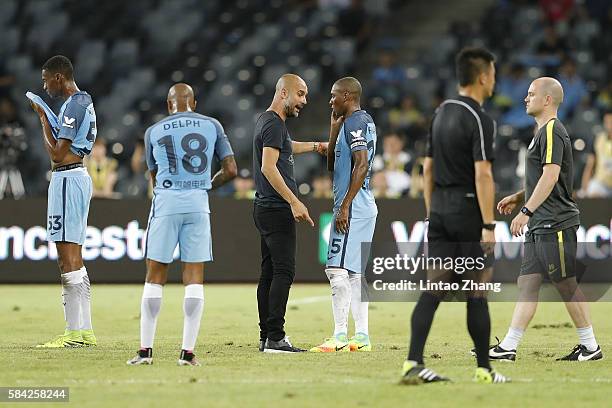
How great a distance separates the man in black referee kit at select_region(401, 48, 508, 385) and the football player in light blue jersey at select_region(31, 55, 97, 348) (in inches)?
161

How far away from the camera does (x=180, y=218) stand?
31.5 ft

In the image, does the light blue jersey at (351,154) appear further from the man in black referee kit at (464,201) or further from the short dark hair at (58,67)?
the short dark hair at (58,67)

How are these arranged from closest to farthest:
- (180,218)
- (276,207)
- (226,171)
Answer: (180,218), (226,171), (276,207)

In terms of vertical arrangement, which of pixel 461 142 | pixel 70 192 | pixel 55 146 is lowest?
pixel 70 192

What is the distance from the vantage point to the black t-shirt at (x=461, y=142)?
8.29 m

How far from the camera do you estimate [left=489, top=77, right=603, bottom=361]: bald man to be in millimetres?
10102

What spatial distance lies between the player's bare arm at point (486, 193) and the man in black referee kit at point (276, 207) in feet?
8.79

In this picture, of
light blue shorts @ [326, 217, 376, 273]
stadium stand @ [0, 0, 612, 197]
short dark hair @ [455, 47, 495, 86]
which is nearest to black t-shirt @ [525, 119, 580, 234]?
light blue shorts @ [326, 217, 376, 273]

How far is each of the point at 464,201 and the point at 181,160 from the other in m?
2.47

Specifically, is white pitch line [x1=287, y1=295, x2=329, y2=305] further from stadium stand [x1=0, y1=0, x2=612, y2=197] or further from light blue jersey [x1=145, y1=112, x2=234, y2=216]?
light blue jersey [x1=145, y1=112, x2=234, y2=216]

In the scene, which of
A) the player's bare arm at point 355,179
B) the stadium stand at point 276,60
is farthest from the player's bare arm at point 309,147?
the stadium stand at point 276,60

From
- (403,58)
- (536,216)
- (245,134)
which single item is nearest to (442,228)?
(536,216)

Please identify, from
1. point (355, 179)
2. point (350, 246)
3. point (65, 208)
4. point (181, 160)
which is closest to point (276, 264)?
point (350, 246)

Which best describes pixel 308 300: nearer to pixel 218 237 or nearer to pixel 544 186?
pixel 218 237
